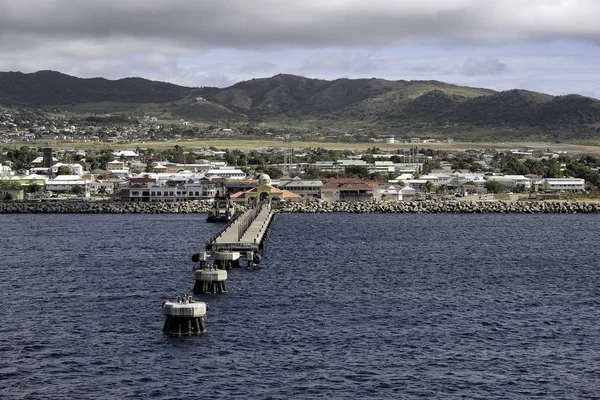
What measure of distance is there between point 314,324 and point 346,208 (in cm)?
9089

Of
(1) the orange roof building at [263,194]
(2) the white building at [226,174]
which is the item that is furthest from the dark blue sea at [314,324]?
(2) the white building at [226,174]

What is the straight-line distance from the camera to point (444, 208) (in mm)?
136625

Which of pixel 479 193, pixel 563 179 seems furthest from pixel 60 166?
pixel 563 179

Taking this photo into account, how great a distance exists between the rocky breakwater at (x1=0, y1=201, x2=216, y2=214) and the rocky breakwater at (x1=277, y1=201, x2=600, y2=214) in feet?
40.0

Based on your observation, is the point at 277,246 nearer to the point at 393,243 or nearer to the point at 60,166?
the point at 393,243

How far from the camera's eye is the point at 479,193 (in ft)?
→ 516

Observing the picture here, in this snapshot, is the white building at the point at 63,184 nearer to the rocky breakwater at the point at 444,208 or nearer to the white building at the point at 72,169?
the white building at the point at 72,169

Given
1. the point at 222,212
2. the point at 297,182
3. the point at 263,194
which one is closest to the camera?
the point at 222,212

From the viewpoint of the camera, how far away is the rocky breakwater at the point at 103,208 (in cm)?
13562

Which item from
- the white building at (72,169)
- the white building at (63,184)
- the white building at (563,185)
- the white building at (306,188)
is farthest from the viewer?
the white building at (72,169)

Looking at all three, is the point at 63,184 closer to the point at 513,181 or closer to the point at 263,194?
the point at 263,194

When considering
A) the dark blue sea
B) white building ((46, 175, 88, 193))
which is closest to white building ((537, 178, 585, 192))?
white building ((46, 175, 88, 193))

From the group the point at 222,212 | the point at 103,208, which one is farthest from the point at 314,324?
the point at 103,208

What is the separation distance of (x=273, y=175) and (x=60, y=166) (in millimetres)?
34934
